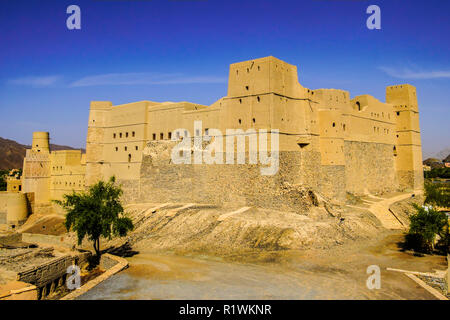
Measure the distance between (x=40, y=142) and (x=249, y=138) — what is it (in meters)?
31.1

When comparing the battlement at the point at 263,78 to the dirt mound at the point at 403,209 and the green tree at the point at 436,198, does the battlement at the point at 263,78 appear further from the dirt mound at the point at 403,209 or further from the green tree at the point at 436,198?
the green tree at the point at 436,198

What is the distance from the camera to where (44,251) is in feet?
81.7

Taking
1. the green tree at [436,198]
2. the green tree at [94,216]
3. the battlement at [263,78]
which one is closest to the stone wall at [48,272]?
the green tree at [94,216]

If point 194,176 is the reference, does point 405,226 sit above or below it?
below

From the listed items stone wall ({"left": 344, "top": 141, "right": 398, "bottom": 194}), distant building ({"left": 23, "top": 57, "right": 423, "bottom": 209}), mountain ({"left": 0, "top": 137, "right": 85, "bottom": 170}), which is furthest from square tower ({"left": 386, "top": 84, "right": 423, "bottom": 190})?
mountain ({"left": 0, "top": 137, "right": 85, "bottom": 170})

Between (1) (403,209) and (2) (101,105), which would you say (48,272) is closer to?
(2) (101,105)

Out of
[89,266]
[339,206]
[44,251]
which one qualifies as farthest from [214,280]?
[339,206]

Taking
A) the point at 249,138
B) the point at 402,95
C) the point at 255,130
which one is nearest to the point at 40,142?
the point at 249,138

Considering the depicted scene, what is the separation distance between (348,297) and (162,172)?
A: 2270 cm

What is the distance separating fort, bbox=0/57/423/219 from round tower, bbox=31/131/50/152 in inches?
5.9

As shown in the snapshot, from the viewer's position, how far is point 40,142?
150 feet

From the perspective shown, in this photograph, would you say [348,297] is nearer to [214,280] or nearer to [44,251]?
[214,280]

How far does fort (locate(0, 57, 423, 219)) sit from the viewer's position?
1099 inches

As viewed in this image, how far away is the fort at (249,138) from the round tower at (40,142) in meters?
0.15
